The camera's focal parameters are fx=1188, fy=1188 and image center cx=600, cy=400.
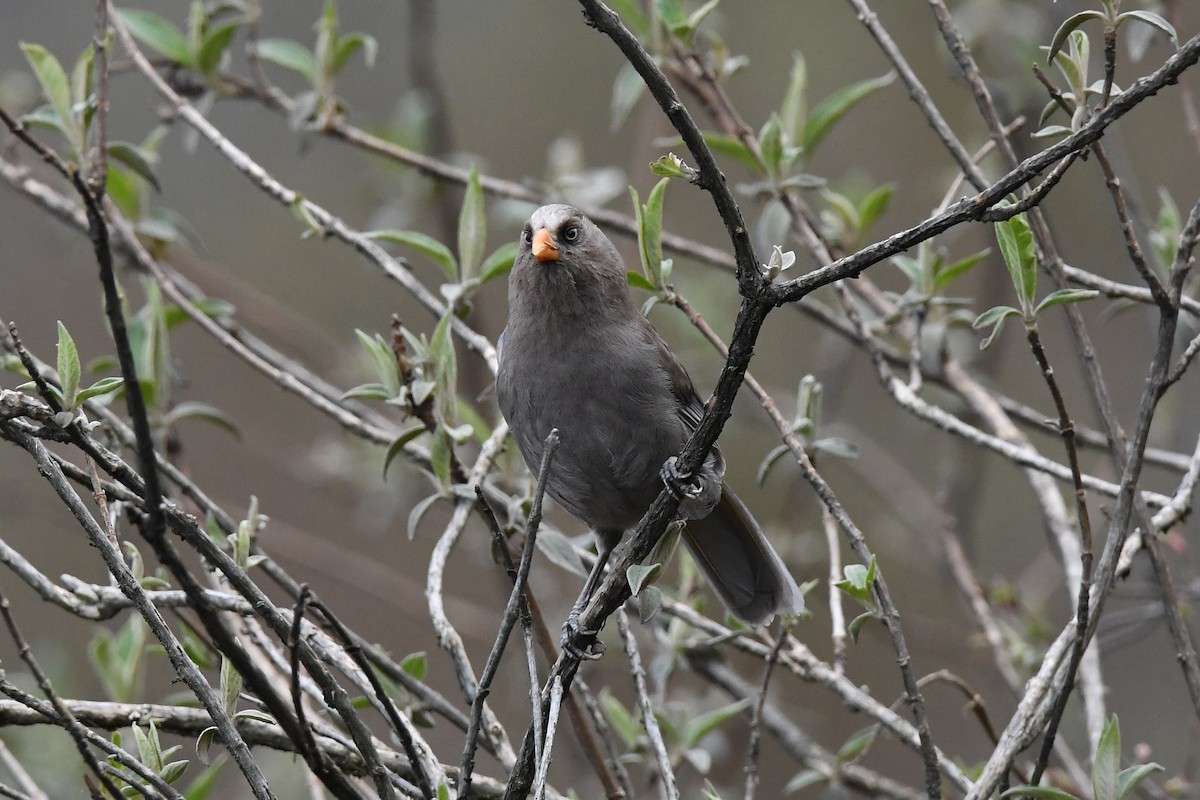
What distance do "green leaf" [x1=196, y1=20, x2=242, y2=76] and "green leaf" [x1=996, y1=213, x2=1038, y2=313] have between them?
2804 millimetres

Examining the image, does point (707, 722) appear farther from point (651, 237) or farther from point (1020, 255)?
point (1020, 255)

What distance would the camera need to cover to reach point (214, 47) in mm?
4238

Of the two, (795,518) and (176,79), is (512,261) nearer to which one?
(176,79)

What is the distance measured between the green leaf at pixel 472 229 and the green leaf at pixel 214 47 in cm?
123

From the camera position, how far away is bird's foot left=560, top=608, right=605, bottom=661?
2773 millimetres

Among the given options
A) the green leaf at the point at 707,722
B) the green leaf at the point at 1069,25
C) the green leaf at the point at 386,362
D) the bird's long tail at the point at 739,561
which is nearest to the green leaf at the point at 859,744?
the green leaf at the point at 707,722

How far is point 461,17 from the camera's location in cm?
941

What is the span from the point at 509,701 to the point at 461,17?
213 inches

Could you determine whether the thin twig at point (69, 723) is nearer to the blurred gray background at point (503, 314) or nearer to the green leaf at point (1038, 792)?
the green leaf at point (1038, 792)

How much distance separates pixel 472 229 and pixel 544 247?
9.7 inches

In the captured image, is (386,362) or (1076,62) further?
(386,362)

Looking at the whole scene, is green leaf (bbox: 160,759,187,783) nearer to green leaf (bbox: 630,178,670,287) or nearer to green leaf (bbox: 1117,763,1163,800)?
green leaf (bbox: 630,178,670,287)

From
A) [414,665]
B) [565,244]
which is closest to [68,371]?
[414,665]

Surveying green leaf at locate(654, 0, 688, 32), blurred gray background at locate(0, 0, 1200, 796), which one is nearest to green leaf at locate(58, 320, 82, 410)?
green leaf at locate(654, 0, 688, 32)
